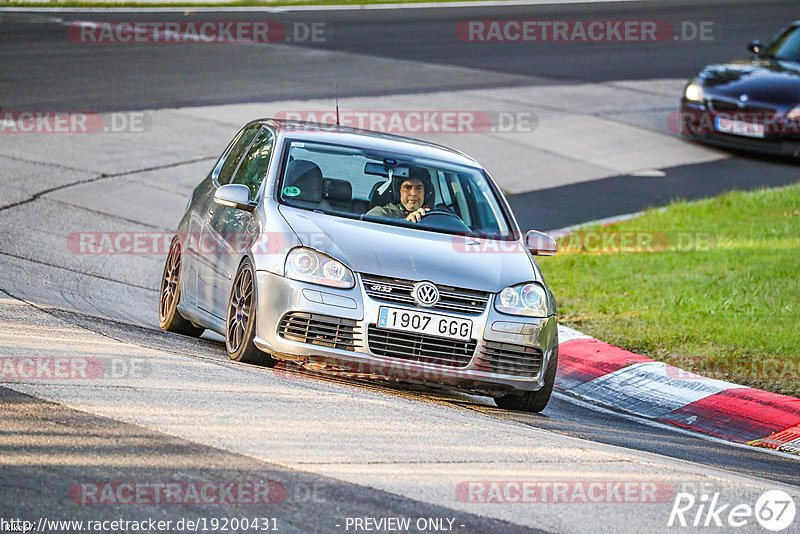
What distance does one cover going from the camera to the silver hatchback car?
7293mm

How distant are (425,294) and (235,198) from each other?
1589 mm

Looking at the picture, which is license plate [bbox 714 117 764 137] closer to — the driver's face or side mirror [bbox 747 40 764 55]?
side mirror [bbox 747 40 764 55]

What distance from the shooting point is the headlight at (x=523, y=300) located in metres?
7.50

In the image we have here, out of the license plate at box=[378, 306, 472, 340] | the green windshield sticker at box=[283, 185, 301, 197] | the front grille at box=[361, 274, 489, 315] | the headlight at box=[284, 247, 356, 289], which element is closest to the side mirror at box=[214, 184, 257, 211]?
the green windshield sticker at box=[283, 185, 301, 197]

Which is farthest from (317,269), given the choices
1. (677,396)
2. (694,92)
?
(694,92)

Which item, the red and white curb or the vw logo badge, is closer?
the vw logo badge

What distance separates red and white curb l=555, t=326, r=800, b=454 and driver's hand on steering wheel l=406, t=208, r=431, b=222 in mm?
1792

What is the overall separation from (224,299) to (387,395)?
1437 mm

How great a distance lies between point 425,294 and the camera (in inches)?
287

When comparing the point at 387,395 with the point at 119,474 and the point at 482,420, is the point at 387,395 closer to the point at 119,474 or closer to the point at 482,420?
the point at 482,420

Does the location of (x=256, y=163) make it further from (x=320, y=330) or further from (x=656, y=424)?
(x=656, y=424)

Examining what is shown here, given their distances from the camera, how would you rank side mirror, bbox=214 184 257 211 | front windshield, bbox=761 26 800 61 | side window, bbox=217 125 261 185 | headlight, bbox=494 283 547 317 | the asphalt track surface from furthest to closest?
front windshield, bbox=761 26 800 61, side window, bbox=217 125 261 185, side mirror, bbox=214 184 257 211, headlight, bbox=494 283 547 317, the asphalt track surface

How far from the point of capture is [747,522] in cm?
533

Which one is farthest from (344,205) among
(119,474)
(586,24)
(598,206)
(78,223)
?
(586,24)
